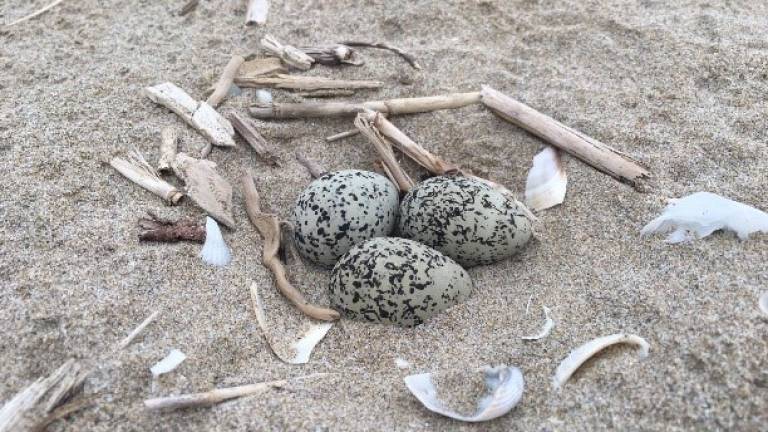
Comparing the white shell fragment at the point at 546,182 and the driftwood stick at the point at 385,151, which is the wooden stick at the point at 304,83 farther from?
the white shell fragment at the point at 546,182

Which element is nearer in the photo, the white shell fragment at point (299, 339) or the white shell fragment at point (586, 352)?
the white shell fragment at point (586, 352)

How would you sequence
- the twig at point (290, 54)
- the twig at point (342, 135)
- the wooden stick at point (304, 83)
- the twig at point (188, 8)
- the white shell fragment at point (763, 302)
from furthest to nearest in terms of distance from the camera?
the twig at point (188, 8)
the twig at point (290, 54)
the wooden stick at point (304, 83)
the twig at point (342, 135)
the white shell fragment at point (763, 302)

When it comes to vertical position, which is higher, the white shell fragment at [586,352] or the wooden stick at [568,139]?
the wooden stick at [568,139]

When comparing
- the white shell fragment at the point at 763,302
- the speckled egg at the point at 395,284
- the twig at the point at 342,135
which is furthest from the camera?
the twig at the point at 342,135

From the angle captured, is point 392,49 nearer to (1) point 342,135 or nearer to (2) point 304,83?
(2) point 304,83

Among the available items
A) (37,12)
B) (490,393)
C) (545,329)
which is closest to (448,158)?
(545,329)

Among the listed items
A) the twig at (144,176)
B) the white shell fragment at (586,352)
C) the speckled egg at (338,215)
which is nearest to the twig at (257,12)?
the twig at (144,176)
